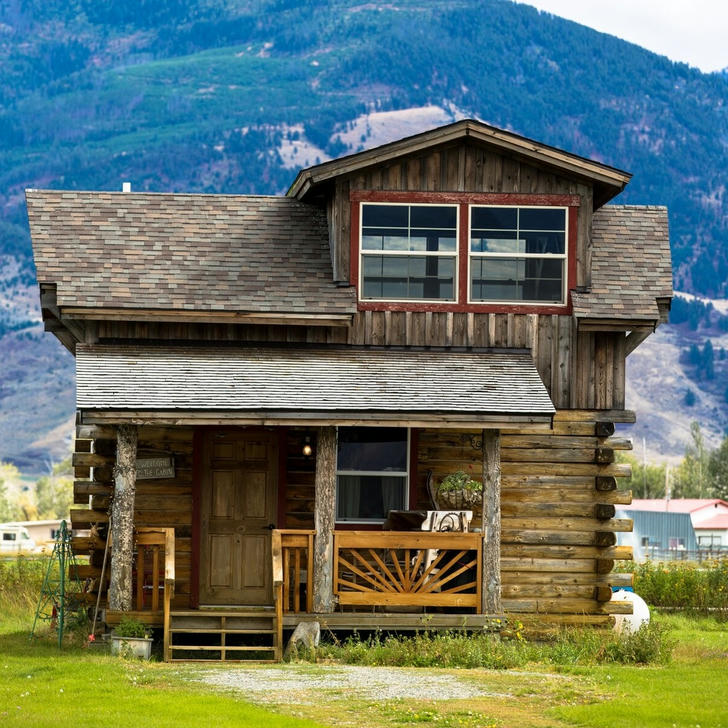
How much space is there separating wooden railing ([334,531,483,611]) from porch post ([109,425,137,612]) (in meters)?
2.76

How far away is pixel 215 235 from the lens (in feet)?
74.3

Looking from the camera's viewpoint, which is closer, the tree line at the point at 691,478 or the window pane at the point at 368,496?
the window pane at the point at 368,496

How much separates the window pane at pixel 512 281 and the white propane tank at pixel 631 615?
4.81 meters

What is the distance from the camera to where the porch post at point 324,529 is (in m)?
19.1

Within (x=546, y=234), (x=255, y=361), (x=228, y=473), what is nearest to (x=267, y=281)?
(x=255, y=361)

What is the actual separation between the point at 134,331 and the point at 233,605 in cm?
431

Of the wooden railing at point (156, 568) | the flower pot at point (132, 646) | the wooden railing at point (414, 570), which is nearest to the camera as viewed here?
the flower pot at point (132, 646)

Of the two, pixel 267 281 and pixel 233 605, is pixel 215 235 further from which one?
pixel 233 605

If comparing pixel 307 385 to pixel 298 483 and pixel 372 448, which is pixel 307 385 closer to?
pixel 372 448

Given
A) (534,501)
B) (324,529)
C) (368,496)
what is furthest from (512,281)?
(324,529)

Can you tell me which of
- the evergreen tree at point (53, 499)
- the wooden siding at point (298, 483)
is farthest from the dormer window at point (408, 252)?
the evergreen tree at point (53, 499)

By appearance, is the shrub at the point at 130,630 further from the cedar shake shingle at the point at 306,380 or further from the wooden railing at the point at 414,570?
the cedar shake shingle at the point at 306,380

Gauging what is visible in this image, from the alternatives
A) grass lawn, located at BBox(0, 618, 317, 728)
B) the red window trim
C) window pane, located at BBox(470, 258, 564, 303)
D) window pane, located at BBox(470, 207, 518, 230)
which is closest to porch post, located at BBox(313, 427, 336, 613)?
grass lawn, located at BBox(0, 618, 317, 728)

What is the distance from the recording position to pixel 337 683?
15.5 metres
